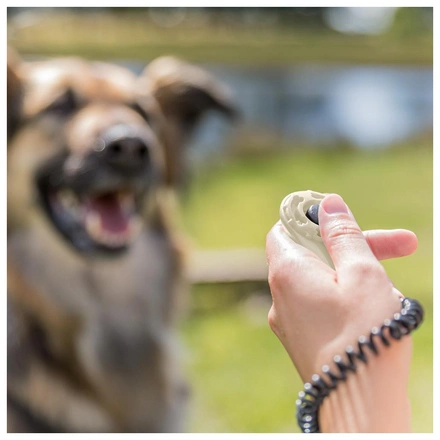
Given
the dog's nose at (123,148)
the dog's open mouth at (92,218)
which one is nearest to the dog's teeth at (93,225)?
the dog's open mouth at (92,218)

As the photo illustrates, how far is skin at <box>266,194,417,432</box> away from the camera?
1.47 feet

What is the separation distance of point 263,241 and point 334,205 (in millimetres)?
2541

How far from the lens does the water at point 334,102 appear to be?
4777 mm

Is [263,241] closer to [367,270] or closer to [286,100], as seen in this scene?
[286,100]

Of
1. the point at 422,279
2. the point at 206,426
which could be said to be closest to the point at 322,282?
the point at 206,426

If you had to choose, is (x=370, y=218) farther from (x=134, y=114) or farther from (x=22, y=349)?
(x=22, y=349)

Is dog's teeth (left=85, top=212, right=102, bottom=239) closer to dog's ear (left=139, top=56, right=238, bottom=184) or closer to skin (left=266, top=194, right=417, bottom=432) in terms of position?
dog's ear (left=139, top=56, right=238, bottom=184)

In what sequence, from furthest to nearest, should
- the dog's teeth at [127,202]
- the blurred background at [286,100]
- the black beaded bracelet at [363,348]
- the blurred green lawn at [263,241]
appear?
the blurred background at [286,100], the blurred green lawn at [263,241], the dog's teeth at [127,202], the black beaded bracelet at [363,348]

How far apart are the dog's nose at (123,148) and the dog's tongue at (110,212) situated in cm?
10

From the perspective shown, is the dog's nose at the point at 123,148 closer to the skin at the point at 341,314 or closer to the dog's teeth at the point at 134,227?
the dog's teeth at the point at 134,227

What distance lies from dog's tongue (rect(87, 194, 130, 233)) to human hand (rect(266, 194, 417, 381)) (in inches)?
38.5

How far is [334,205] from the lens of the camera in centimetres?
50

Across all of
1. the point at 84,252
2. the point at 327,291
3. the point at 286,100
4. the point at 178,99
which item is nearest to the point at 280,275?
the point at 327,291

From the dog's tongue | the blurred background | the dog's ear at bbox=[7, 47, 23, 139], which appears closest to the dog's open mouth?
the dog's tongue
